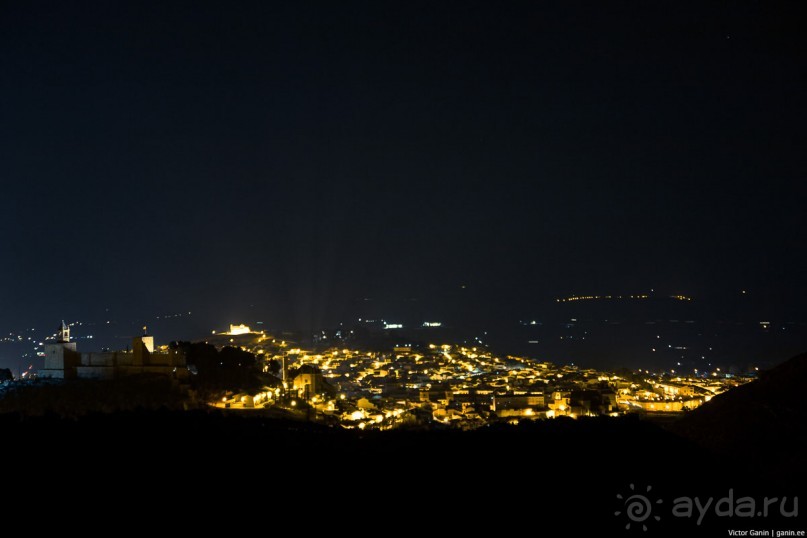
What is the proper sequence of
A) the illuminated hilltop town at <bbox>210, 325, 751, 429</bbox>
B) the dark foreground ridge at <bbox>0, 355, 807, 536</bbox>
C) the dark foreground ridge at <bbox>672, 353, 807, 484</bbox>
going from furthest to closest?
the illuminated hilltop town at <bbox>210, 325, 751, 429</bbox> < the dark foreground ridge at <bbox>672, 353, 807, 484</bbox> < the dark foreground ridge at <bbox>0, 355, 807, 536</bbox>

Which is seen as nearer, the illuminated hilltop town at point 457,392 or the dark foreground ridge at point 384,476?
the dark foreground ridge at point 384,476

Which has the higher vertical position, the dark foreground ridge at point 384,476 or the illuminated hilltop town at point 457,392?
the dark foreground ridge at point 384,476

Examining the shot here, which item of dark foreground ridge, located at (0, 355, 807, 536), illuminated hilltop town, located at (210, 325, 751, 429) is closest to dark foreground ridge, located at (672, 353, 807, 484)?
dark foreground ridge, located at (0, 355, 807, 536)

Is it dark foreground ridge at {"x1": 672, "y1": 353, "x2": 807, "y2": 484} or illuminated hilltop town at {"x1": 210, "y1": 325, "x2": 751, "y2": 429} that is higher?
dark foreground ridge at {"x1": 672, "y1": 353, "x2": 807, "y2": 484}

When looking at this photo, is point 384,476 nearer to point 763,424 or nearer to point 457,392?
point 763,424

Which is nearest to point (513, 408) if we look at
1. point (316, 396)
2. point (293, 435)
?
point (316, 396)

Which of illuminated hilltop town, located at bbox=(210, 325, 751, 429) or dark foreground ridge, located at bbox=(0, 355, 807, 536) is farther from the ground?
dark foreground ridge, located at bbox=(0, 355, 807, 536)

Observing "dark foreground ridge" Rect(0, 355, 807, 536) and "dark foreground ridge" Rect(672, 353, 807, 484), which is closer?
"dark foreground ridge" Rect(0, 355, 807, 536)

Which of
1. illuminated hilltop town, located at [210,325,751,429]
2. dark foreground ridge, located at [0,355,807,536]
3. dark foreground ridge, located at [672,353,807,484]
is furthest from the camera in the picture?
illuminated hilltop town, located at [210,325,751,429]

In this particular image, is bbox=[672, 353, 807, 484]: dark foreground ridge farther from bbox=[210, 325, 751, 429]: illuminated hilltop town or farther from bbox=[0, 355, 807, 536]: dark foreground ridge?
bbox=[210, 325, 751, 429]: illuminated hilltop town

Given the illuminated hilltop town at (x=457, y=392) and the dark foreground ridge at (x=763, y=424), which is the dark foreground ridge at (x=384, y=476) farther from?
the illuminated hilltop town at (x=457, y=392)

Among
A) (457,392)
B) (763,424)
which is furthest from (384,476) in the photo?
(457,392)

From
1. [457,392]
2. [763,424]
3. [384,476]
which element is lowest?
[457,392]

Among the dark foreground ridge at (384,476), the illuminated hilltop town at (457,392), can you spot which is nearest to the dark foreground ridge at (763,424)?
the dark foreground ridge at (384,476)
